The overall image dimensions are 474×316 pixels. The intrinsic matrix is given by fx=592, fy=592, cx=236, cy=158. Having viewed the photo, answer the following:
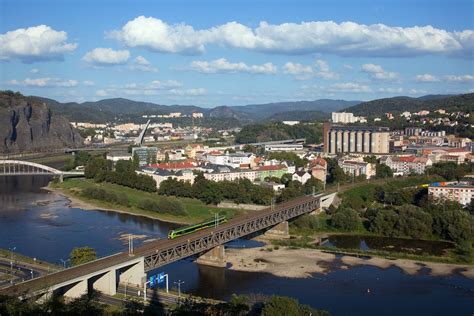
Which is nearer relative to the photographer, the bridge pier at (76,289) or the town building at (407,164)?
the bridge pier at (76,289)

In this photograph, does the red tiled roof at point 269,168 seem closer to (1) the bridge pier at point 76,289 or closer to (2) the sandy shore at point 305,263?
(2) the sandy shore at point 305,263

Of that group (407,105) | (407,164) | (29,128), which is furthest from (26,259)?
(407,105)

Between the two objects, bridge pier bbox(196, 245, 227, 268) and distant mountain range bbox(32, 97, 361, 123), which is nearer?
bridge pier bbox(196, 245, 227, 268)

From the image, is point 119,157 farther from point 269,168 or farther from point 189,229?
point 189,229

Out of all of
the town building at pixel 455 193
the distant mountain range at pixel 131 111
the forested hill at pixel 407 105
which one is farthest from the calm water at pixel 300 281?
the distant mountain range at pixel 131 111

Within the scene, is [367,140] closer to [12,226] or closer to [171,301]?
[12,226]

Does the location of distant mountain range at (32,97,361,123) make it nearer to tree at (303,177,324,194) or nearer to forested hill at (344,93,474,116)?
forested hill at (344,93,474,116)

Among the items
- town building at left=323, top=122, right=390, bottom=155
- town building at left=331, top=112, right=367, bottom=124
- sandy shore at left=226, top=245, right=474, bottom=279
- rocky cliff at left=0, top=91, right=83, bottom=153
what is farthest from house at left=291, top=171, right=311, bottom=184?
town building at left=331, top=112, right=367, bottom=124
